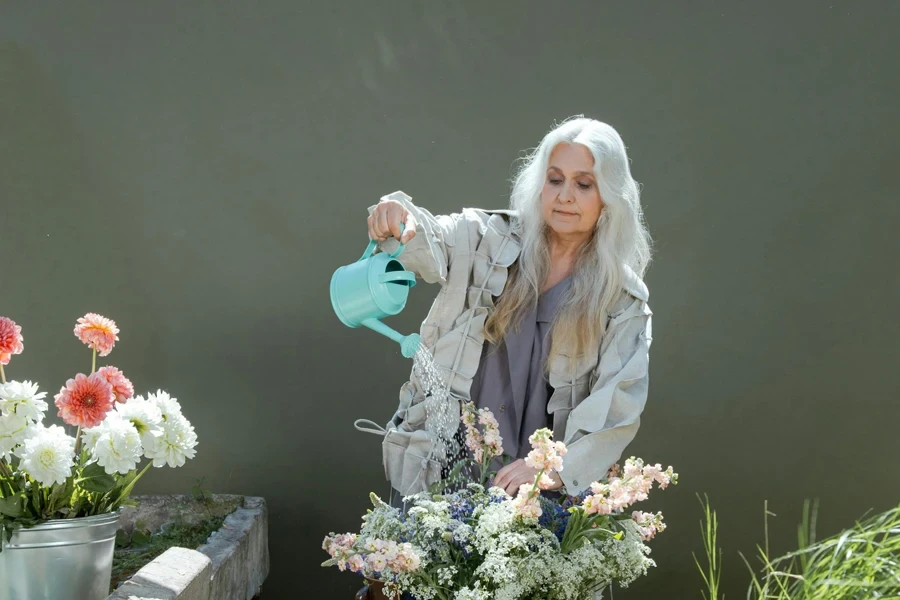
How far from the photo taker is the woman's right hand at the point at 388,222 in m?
2.26

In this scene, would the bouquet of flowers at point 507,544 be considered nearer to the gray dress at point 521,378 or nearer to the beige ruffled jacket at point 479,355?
the beige ruffled jacket at point 479,355

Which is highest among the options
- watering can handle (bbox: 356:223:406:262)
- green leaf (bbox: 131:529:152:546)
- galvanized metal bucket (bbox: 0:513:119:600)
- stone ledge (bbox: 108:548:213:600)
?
watering can handle (bbox: 356:223:406:262)

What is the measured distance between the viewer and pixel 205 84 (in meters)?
3.15

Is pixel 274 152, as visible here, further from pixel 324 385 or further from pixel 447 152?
pixel 324 385

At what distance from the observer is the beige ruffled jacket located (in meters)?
2.39

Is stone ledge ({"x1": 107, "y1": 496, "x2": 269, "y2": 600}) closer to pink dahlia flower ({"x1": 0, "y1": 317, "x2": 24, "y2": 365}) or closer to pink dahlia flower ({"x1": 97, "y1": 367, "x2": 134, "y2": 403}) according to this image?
pink dahlia flower ({"x1": 97, "y1": 367, "x2": 134, "y2": 403})

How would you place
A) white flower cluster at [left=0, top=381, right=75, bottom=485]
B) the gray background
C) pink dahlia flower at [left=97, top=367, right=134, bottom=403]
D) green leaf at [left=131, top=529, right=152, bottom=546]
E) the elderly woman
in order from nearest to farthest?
white flower cluster at [left=0, top=381, right=75, bottom=485] < pink dahlia flower at [left=97, top=367, right=134, bottom=403] < the elderly woman < green leaf at [left=131, top=529, right=152, bottom=546] < the gray background

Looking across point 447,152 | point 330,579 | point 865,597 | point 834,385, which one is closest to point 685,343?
point 834,385

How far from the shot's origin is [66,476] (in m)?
2.10

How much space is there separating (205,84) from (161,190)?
362mm

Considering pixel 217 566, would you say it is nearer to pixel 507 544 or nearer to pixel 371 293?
pixel 371 293

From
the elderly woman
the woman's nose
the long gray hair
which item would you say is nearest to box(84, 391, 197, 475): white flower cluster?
the elderly woman

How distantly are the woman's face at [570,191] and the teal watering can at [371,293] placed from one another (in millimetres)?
519

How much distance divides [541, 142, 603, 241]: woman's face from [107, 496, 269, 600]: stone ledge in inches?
47.8
